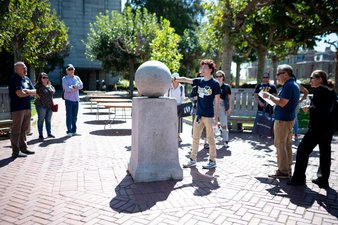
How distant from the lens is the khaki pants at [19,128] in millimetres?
5953

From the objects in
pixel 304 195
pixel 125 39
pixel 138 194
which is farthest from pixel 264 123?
pixel 125 39

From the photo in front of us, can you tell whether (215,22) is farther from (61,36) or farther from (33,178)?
(61,36)

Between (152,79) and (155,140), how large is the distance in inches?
39.4

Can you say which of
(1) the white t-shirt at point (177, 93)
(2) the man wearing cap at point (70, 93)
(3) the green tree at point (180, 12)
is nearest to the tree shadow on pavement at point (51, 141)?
(2) the man wearing cap at point (70, 93)

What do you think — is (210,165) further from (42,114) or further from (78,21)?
(78,21)

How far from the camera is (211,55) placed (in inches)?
1288

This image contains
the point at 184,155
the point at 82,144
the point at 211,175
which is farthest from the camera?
the point at 82,144

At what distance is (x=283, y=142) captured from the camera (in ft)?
15.9

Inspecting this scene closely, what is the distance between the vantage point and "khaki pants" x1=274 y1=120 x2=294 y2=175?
480 cm

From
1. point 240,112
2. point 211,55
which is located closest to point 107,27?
→ point 211,55

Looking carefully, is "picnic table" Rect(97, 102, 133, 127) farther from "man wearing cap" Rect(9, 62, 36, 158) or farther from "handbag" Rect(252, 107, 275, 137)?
"handbag" Rect(252, 107, 275, 137)

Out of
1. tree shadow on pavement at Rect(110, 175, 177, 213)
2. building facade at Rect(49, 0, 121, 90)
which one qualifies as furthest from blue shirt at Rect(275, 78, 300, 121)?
building facade at Rect(49, 0, 121, 90)

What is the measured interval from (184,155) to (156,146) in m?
1.86

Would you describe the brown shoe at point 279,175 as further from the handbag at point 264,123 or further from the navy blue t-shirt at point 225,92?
the handbag at point 264,123
